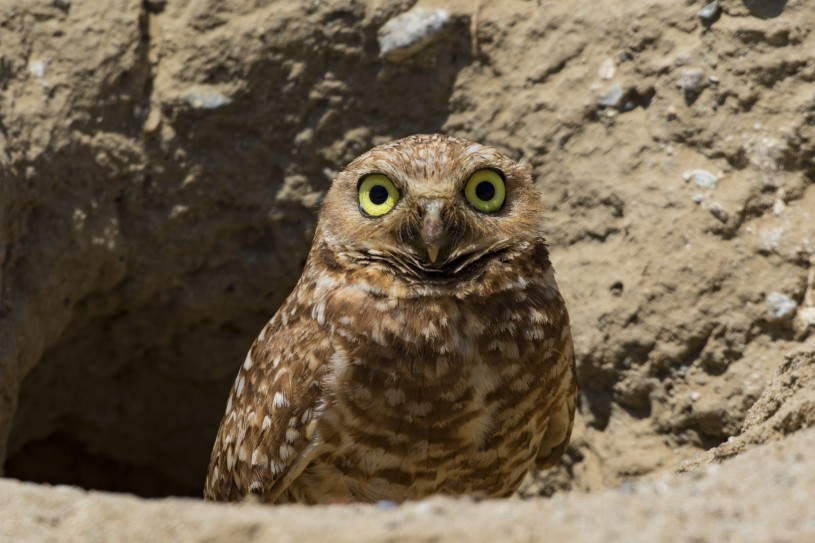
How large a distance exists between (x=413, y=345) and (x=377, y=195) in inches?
23.2

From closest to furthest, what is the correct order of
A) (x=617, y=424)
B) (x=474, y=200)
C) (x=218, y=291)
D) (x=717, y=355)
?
(x=474, y=200)
(x=717, y=355)
(x=617, y=424)
(x=218, y=291)

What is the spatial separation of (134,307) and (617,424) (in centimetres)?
270

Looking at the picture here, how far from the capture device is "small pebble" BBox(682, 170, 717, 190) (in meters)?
4.69

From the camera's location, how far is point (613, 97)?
4938 mm

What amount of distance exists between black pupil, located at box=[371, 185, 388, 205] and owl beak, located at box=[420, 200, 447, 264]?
20cm

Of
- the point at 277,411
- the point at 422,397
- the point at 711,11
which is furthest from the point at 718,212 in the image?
the point at 277,411

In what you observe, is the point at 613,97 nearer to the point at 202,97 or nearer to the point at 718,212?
the point at 718,212

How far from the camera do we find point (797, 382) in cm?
344

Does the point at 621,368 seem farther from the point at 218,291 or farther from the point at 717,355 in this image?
the point at 218,291

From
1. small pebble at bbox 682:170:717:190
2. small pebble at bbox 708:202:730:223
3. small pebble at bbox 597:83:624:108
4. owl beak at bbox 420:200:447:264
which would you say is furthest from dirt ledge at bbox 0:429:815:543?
small pebble at bbox 597:83:624:108

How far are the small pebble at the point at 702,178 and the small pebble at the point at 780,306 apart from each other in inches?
21.8

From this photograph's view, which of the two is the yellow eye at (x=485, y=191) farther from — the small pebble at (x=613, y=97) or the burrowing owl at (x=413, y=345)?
the small pebble at (x=613, y=97)

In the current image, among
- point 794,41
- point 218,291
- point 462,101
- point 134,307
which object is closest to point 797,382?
point 794,41

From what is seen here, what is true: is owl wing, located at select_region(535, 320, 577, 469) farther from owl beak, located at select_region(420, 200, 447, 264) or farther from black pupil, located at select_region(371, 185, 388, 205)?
black pupil, located at select_region(371, 185, 388, 205)
